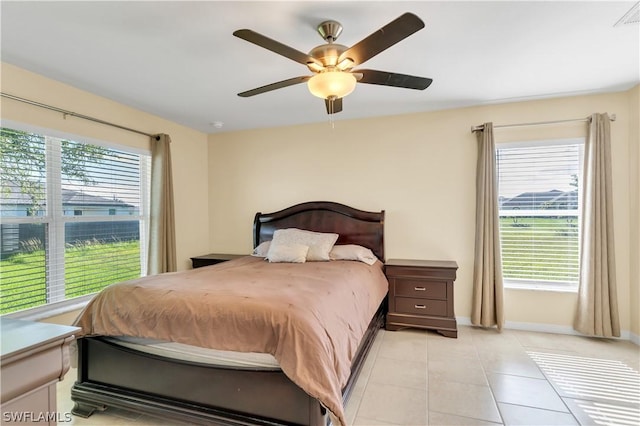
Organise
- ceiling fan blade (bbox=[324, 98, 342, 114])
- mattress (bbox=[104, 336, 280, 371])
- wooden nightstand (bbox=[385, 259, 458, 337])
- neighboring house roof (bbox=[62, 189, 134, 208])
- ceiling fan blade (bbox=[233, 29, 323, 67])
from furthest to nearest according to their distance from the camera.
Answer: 1. wooden nightstand (bbox=[385, 259, 458, 337])
2. neighboring house roof (bbox=[62, 189, 134, 208])
3. ceiling fan blade (bbox=[324, 98, 342, 114])
4. mattress (bbox=[104, 336, 280, 371])
5. ceiling fan blade (bbox=[233, 29, 323, 67])

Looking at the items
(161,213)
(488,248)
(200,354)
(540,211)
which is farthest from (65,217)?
(540,211)

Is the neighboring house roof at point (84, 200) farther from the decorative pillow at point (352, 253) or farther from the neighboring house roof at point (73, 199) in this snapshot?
the decorative pillow at point (352, 253)

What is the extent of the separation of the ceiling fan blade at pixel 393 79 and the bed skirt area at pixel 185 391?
6.12 ft

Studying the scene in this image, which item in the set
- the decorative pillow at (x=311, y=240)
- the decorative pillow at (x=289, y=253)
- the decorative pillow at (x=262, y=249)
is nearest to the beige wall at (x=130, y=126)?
the decorative pillow at (x=262, y=249)

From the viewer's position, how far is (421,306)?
3424mm

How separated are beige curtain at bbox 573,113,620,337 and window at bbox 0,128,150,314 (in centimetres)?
480

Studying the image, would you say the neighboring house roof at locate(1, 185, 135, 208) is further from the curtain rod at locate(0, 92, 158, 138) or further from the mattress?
the mattress

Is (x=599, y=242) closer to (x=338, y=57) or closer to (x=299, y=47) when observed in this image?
(x=338, y=57)

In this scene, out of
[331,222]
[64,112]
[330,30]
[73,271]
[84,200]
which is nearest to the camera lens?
[330,30]

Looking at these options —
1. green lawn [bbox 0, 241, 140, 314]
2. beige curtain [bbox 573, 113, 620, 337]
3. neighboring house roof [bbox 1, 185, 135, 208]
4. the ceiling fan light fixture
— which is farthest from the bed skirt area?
beige curtain [bbox 573, 113, 620, 337]

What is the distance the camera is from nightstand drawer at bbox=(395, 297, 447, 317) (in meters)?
3.36

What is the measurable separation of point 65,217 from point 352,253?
2.83 meters

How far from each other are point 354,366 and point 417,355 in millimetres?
895

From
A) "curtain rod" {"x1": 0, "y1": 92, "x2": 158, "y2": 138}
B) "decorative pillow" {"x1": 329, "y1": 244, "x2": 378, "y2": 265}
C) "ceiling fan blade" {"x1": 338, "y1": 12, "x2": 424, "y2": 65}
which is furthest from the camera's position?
"decorative pillow" {"x1": 329, "y1": 244, "x2": 378, "y2": 265}
